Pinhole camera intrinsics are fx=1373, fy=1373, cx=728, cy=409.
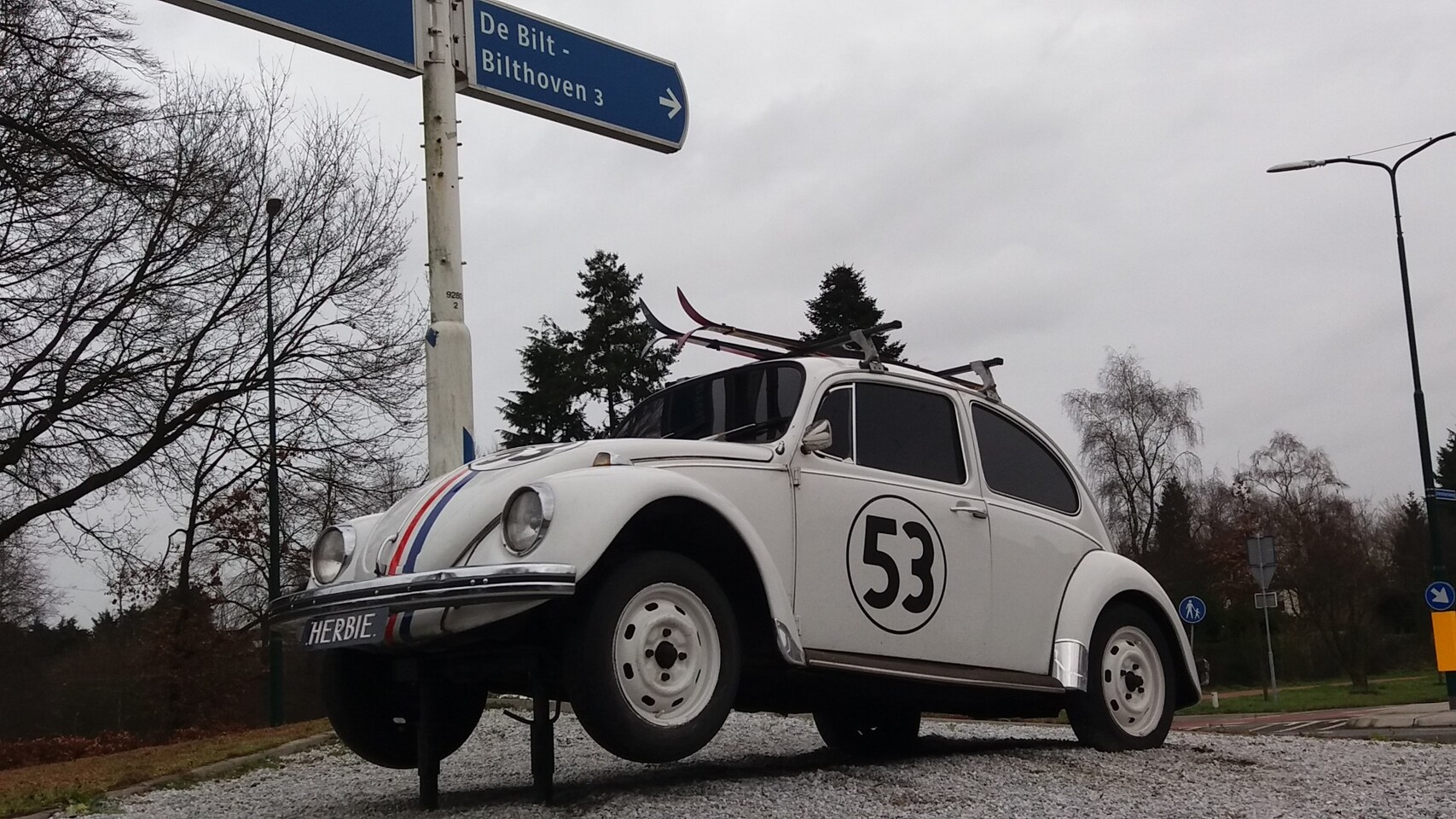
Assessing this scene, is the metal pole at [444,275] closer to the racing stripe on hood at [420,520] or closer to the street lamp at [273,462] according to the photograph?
Result: the racing stripe on hood at [420,520]

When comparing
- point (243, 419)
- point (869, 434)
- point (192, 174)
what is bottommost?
point (869, 434)

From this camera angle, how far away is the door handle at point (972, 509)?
6591 millimetres

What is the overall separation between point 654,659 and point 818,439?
135 cm

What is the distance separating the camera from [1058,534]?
720 centimetres

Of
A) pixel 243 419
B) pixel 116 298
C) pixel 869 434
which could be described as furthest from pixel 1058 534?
pixel 243 419

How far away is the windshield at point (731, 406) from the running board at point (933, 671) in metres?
1.01

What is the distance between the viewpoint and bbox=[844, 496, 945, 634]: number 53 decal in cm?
596

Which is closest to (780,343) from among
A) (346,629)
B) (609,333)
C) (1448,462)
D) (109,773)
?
(346,629)

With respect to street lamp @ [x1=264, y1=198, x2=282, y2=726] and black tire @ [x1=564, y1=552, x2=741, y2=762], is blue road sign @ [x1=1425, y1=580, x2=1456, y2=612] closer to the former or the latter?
street lamp @ [x1=264, y1=198, x2=282, y2=726]

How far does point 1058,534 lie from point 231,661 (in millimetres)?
23979

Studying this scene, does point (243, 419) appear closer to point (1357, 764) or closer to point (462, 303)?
point (462, 303)

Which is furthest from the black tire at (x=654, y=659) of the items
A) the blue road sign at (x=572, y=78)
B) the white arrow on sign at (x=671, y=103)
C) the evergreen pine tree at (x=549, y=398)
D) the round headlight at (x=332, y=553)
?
the evergreen pine tree at (x=549, y=398)

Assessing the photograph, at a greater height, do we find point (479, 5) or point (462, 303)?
point (479, 5)

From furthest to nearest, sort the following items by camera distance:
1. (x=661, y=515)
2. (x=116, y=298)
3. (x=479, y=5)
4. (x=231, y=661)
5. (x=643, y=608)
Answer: (x=231, y=661), (x=116, y=298), (x=479, y=5), (x=661, y=515), (x=643, y=608)
